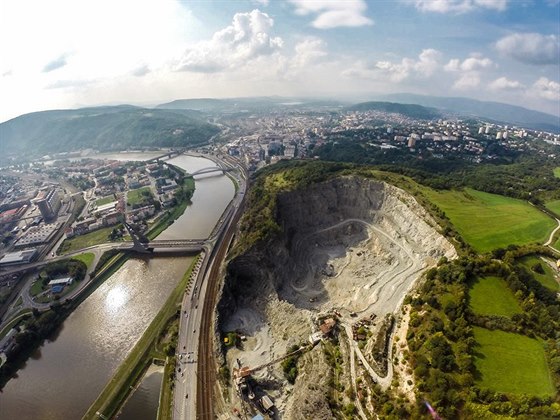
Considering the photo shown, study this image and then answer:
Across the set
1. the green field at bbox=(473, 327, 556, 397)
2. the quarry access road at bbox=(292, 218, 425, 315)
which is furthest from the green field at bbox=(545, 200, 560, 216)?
the green field at bbox=(473, 327, 556, 397)

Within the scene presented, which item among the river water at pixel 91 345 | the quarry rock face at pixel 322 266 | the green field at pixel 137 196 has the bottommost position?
the river water at pixel 91 345

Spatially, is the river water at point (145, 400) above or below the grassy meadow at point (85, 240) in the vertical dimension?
below

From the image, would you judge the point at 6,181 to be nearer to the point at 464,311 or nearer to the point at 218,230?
the point at 218,230

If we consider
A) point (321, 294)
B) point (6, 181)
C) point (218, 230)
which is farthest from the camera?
point (6, 181)


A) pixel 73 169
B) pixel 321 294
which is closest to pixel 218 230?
pixel 321 294

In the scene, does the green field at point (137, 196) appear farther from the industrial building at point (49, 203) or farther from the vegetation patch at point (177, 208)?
the industrial building at point (49, 203)

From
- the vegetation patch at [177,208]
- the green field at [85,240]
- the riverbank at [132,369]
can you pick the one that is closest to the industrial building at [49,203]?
the green field at [85,240]

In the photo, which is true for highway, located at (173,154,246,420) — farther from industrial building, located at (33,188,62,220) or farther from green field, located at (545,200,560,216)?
green field, located at (545,200,560,216)
